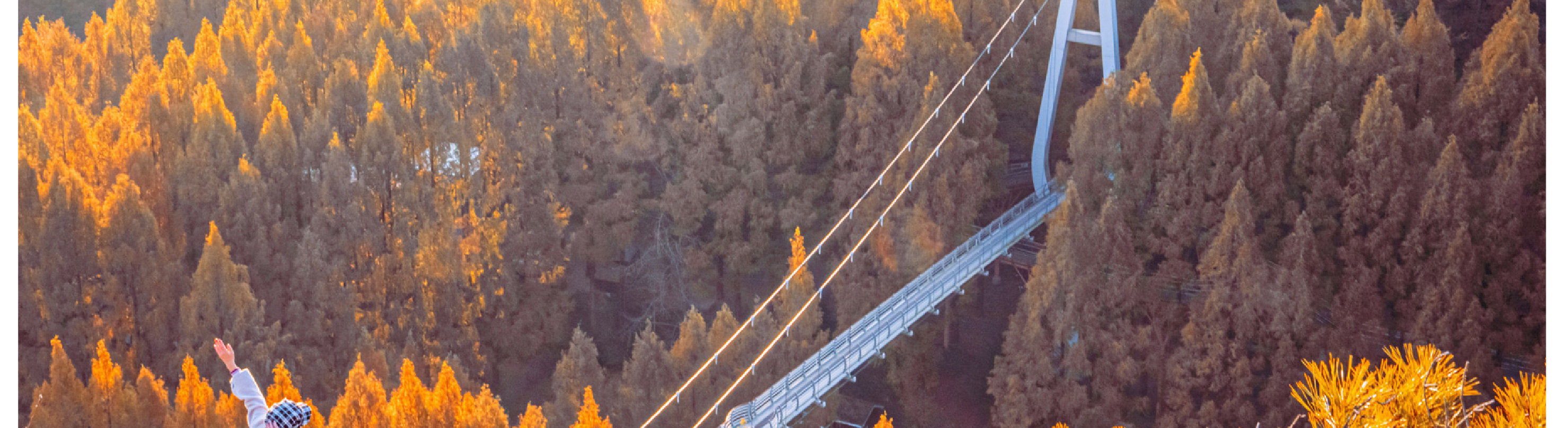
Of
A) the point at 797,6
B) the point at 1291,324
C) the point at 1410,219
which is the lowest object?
the point at 1291,324

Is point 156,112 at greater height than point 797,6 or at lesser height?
lesser

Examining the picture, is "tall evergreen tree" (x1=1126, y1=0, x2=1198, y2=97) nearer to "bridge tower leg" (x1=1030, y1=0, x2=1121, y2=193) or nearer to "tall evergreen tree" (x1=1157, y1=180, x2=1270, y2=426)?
"bridge tower leg" (x1=1030, y1=0, x2=1121, y2=193)

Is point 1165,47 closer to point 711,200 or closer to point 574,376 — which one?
point 711,200

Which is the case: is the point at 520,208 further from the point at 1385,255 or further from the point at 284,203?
the point at 1385,255

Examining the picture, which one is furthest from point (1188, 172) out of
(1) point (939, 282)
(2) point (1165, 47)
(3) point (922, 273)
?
(3) point (922, 273)

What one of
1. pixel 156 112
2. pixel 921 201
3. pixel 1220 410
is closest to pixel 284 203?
pixel 156 112

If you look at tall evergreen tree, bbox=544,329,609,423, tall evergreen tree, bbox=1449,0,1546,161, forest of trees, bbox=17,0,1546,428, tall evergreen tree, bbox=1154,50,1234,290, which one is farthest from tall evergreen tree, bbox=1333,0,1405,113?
tall evergreen tree, bbox=544,329,609,423
